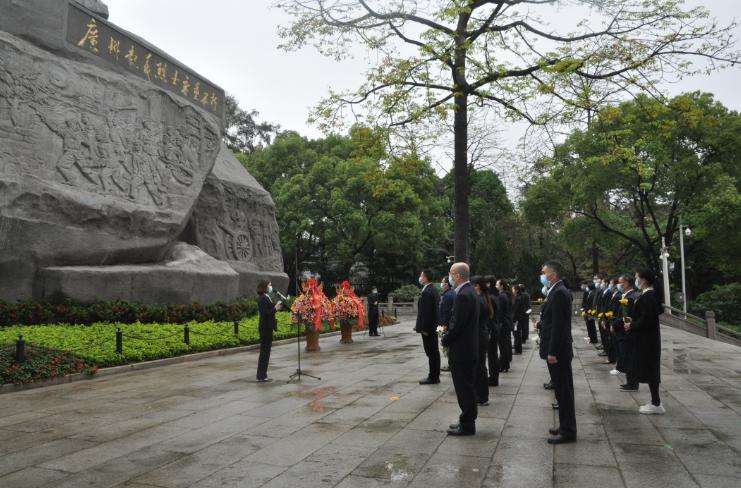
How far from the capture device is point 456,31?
37.0 feet

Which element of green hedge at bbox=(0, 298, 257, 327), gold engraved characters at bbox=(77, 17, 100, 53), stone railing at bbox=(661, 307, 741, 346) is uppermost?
gold engraved characters at bbox=(77, 17, 100, 53)

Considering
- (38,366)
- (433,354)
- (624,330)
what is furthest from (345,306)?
(624,330)

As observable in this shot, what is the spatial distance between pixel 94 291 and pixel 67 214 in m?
1.99

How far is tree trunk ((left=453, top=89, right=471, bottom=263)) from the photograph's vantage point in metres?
11.7

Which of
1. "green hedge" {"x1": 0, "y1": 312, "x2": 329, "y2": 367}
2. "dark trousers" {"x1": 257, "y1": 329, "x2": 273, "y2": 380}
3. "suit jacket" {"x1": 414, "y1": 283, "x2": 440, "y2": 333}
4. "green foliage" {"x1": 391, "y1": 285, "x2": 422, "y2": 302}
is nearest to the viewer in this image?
"suit jacket" {"x1": 414, "y1": 283, "x2": 440, "y2": 333}

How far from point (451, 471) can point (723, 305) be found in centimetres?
3115

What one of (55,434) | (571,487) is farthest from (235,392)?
(571,487)

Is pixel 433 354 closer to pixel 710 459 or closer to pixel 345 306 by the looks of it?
pixel 710 459

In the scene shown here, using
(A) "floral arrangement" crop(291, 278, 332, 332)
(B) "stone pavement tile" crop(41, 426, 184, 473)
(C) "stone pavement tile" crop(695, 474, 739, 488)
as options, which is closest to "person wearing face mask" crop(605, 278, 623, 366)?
(C) "stone pavement tile" crop(695, 474, 739, 488)

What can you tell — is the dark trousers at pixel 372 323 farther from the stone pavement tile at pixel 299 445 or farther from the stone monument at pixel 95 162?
the stone pavement tile at pixel 299 445

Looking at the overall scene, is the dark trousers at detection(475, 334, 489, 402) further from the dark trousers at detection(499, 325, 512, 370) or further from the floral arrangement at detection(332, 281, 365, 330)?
the floral arrangement at detection(332, 281, 365, 330)

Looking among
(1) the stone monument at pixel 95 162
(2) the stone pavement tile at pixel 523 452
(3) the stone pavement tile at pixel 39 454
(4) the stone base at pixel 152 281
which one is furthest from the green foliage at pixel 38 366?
(2) the stone pavement tile at pixel 523 452

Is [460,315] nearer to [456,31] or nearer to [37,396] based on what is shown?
[37,396]

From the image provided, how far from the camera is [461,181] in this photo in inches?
459
